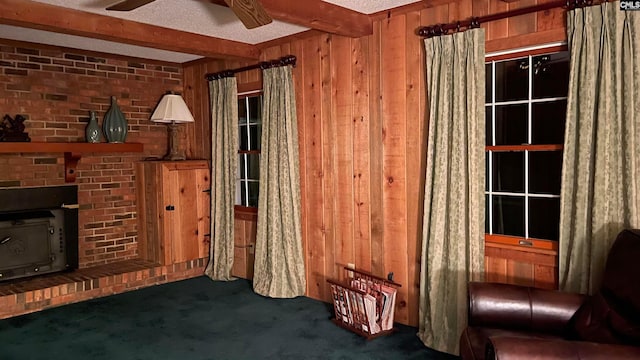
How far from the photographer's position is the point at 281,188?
14.6ft

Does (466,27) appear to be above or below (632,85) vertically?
above

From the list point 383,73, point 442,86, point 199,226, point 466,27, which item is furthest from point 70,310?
point 466,27

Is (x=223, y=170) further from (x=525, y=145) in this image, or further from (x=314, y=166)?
(x=525, y=145)

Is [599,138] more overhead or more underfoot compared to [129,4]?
more underfoot

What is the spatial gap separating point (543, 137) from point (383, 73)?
4.18ft

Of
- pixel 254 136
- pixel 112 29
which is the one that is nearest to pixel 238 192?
pixel 254 136

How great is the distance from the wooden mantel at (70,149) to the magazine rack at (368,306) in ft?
8.96

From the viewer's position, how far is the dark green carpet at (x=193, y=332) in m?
3.29

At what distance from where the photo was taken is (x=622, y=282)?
2.24m

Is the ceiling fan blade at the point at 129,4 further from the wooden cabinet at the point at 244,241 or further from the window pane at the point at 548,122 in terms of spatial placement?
the wooden cabinet at the point at 244,241

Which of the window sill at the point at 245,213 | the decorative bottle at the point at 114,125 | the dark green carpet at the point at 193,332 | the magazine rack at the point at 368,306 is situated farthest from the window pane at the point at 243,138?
the magazine rack at the point at 368,306

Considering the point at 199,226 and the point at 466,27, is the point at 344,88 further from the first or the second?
the point at 199,226

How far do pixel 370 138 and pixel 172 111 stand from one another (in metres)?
2.51

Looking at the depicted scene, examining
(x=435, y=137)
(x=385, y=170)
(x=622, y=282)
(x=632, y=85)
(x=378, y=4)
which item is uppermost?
(x=378, y=4)
